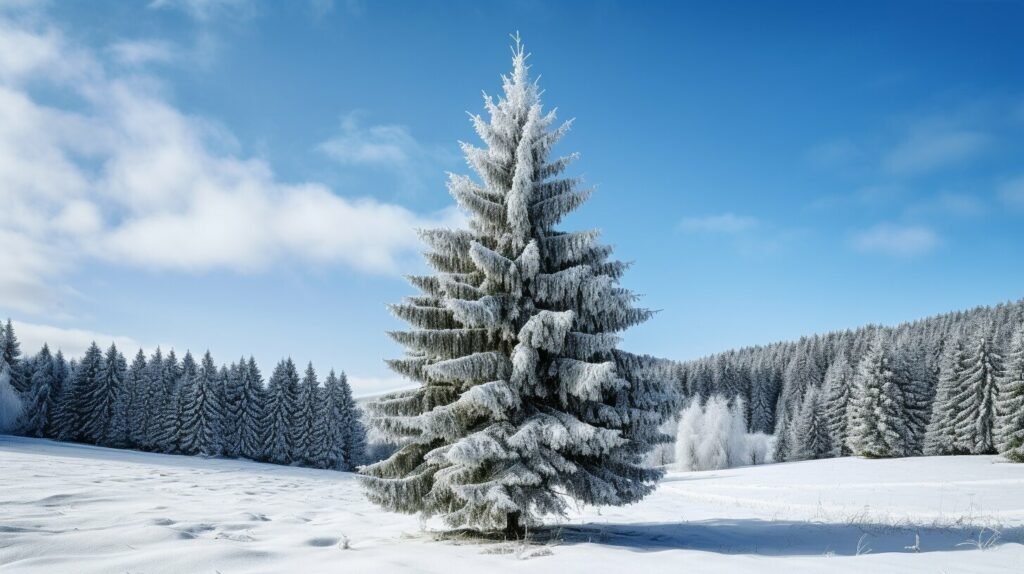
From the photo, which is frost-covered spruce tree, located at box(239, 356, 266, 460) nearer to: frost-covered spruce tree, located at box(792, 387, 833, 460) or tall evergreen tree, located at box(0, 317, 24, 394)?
tall evergreen tree, located at box(0, 317, 24, 394)

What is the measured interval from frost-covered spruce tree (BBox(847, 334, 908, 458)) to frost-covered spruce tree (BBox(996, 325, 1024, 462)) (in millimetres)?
7474

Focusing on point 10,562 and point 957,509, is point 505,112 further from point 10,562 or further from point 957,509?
point 957,509

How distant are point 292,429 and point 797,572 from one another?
6026cm

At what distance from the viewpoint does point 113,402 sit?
2263 inches

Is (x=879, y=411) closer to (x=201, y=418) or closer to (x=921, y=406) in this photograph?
(x=921, y=406)

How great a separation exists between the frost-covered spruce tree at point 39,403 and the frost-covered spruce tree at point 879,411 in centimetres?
8411

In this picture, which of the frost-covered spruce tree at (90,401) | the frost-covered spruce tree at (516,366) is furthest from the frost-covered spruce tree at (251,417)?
the frost-covered spruce tree at (516,366)

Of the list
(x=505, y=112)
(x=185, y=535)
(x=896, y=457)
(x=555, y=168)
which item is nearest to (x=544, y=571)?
(x=185, y=535)

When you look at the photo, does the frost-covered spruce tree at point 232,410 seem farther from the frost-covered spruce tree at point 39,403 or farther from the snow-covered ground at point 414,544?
the snow-covered ground at point 414,544

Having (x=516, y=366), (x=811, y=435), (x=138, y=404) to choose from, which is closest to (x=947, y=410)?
(x=811, y=435)

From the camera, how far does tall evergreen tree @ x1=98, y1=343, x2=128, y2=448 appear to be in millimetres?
56781

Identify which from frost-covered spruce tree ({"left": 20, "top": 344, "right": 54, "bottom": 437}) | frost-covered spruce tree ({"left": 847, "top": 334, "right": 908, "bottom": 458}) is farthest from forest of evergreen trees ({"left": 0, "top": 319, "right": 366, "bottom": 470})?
frost-covered spruce tree ({"left": 847, "top": 334, "right": 908, "bottom": 458})

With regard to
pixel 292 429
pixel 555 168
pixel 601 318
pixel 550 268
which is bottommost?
pixel 292 429

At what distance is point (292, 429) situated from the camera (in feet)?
189
